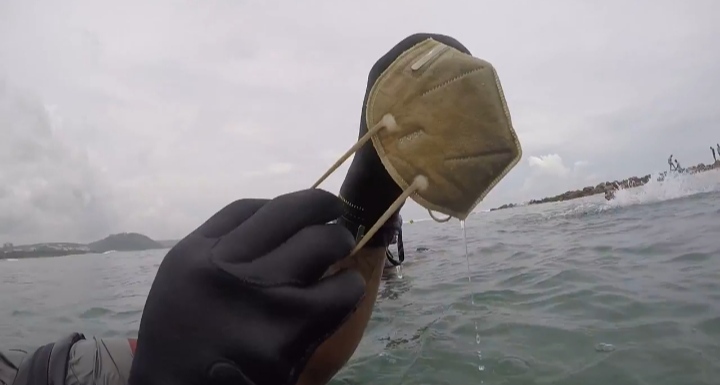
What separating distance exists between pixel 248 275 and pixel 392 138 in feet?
1.97

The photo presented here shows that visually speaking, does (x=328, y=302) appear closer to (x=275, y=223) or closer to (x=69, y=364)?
(x=275, y=223)

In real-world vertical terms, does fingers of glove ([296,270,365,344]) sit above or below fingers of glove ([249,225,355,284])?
below

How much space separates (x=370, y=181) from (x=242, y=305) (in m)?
0.60

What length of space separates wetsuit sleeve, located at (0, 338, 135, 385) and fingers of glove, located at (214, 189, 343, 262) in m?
0.70

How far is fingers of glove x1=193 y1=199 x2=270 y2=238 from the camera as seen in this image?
3.74 feet

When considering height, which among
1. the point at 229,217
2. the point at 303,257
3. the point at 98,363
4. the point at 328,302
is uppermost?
the point at 229,217

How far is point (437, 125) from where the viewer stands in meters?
1.41

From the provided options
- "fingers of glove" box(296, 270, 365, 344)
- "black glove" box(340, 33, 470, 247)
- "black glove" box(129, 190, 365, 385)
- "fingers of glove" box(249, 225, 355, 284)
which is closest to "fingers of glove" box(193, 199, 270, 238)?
"black glove" box(129, 190, 365, 385)

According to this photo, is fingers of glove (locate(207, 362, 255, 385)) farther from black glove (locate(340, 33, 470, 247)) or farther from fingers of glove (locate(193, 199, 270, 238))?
black glove (locate(340, 33, 470, 247))

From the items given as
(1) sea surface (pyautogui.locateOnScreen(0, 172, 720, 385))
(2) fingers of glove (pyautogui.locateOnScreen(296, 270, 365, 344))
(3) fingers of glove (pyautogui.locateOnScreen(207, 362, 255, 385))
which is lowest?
(1) sea surface (pyautogui.locateOnScreen(0, 172, 720, 385))

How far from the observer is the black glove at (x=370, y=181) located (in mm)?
1500

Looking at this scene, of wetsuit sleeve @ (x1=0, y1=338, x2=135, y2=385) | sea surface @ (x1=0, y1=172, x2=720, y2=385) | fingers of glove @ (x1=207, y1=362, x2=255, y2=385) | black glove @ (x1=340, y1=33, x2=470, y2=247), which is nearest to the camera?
fingers of glove @ (x1=207, y1=362, x2=255, y2=385)

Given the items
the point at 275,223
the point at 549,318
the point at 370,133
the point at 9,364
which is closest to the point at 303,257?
the point at 275,223

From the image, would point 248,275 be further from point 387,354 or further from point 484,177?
point 387,354
